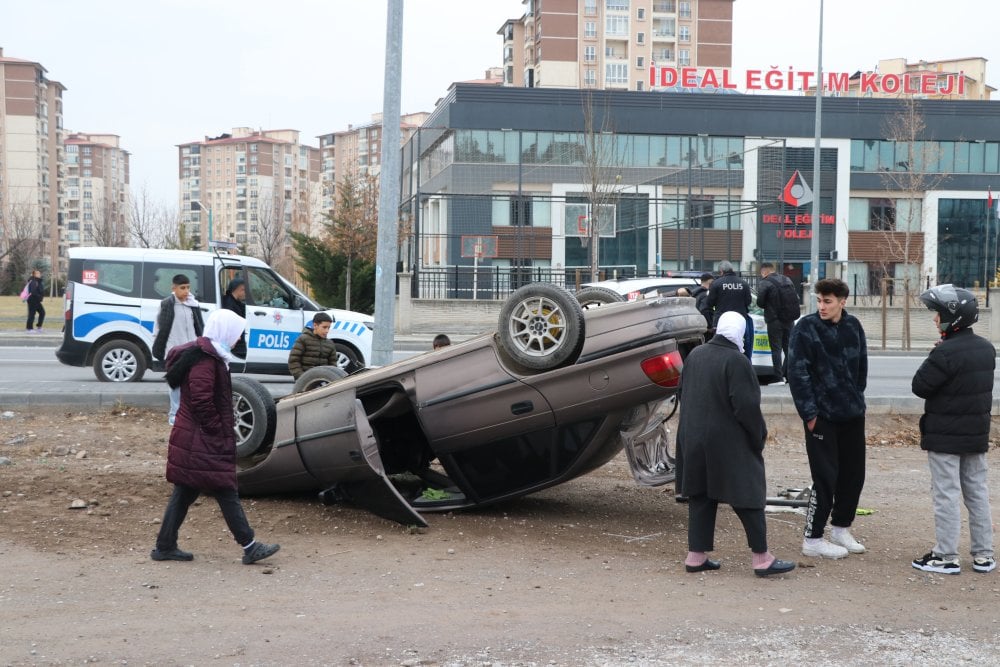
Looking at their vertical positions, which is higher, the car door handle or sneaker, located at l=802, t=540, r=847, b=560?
the car door handle

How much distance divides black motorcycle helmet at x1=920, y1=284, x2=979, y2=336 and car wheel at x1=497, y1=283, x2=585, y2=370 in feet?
6.83

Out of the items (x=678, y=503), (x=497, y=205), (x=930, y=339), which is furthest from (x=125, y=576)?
(x=497, y=205)

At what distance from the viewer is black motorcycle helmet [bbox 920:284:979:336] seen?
6090 mm

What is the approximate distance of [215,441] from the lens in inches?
236

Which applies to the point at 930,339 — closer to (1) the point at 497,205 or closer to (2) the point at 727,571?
(1) the point at 497,205

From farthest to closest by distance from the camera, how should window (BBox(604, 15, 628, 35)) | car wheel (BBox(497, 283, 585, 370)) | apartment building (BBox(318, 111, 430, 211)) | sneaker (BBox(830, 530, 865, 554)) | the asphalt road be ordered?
apartment building (BBox(318, 111, 430, 211))
window (BBox(604, 15, 628, 35))
the asphalt road
sneaker (BBox(830, 530, 865, 554))
car wheel (BBox(497, 283, 585, 370))

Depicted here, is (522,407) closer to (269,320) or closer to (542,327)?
(542,327)

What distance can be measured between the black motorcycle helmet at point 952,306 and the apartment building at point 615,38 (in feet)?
315

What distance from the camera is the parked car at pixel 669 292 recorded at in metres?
8.05

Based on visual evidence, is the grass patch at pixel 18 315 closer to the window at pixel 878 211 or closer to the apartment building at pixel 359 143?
the window at pixel 878 211

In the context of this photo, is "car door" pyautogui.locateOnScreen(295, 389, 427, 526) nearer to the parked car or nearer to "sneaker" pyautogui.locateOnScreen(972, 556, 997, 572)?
the parked car

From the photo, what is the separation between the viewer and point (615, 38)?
103m

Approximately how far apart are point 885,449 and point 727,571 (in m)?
5.69

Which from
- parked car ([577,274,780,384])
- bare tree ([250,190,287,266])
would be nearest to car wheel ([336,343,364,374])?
parked car ([577,274,780,384])
